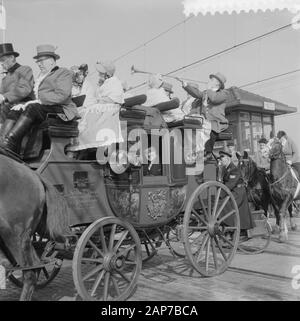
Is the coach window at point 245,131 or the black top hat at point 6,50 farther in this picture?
the coach window at point 245,131

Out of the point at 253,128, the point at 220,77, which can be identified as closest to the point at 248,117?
the point at 253,128

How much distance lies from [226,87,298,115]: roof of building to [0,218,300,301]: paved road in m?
8.16

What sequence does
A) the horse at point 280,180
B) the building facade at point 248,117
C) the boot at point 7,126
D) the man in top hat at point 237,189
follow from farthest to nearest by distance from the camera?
the building facade at point 248,117 < the horse at point 280,180 < the man in top hat at point 237,189 < the boot at point 7,126

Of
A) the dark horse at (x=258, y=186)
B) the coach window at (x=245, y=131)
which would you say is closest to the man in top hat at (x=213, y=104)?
the dark horse at (x=258, y=186)

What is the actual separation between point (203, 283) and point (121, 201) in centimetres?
156

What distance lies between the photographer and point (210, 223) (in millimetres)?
5602

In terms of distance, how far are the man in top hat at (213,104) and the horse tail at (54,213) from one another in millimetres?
2681

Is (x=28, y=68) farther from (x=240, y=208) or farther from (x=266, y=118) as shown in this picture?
(x=266, y=118)

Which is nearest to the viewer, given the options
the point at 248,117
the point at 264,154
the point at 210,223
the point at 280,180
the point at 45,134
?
the point at 45,134

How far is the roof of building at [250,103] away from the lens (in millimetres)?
14336

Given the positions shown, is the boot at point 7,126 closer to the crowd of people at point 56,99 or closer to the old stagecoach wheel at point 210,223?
the crowd of people at point 56,99

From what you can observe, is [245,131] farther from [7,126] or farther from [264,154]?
[7,126]

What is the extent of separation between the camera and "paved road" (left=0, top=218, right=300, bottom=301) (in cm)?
481

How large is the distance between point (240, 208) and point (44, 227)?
12.7 feet
